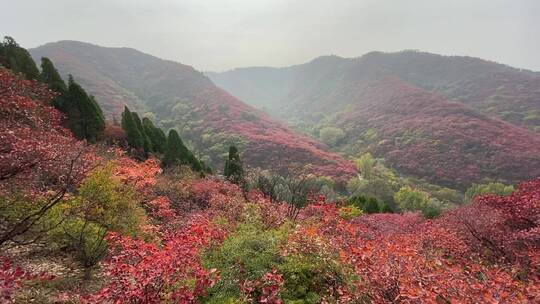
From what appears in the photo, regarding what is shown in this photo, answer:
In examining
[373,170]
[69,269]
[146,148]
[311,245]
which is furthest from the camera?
[373,170]

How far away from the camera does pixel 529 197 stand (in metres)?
15.3

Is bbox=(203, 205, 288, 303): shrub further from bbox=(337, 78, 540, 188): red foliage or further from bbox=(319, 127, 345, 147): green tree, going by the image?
bbox=(319, 127, 345, 147): green tree

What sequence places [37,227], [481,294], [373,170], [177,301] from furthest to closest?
[373,170]
[37,227]
[177,301]
[481,294]

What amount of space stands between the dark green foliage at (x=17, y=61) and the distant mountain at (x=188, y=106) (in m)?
20.7

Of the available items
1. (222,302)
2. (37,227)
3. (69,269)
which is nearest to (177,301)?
(222,302)

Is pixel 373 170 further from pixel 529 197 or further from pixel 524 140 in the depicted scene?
pixel 529 197

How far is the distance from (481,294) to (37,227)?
10.8 meters

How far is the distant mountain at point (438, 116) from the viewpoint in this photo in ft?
181

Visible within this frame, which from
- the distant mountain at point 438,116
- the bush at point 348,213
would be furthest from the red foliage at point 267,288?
the distant mountain at point 438,116

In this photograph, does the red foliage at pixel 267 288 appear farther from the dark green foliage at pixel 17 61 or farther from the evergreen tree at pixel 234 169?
the dark green foliage at pixel 17 61

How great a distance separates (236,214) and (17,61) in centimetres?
2423

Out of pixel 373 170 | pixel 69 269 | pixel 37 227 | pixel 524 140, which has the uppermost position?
pixel 37 227

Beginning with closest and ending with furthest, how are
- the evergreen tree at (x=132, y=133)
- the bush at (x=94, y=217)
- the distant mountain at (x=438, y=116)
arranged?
the bush at (x=94, y=217) → the evergreen tree at (x=132, y=133) → the distant mountain at (x=438, y=116)

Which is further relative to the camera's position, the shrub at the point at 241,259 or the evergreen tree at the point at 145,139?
the evergreen tree at the point at 145,139
